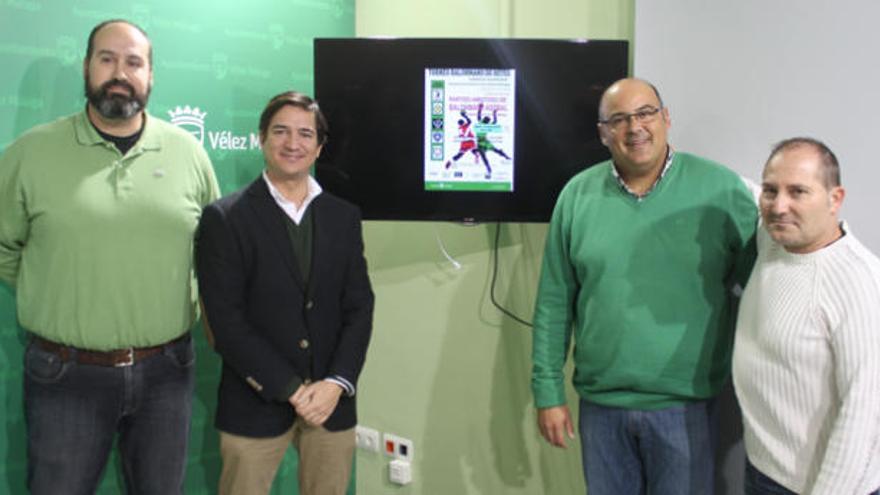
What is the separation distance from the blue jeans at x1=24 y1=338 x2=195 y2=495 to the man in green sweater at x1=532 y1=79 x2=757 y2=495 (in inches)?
48.6

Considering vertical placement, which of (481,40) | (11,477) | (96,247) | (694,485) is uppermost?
(481,40)

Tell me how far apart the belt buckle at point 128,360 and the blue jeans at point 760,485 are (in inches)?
66.4

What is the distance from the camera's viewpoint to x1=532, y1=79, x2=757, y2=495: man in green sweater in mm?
2145

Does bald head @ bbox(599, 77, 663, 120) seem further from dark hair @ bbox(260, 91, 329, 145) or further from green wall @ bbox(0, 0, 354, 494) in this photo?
green wall @ bbox(0, 0, 354, 494)

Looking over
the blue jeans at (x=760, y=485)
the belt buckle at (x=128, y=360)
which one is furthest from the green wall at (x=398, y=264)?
the blue jeans at (x=760, y=485)

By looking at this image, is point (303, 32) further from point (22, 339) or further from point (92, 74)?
point (22, 339)

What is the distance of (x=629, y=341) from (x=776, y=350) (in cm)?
46

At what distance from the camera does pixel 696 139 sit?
2580mm

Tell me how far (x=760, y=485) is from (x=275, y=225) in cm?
145

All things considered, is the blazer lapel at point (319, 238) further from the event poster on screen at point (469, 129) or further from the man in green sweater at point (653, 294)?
the man in green sweater at point (653, 294)

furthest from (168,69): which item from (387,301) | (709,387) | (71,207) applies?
(709,387)

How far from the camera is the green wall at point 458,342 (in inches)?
124

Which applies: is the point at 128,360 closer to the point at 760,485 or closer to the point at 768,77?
the point at 760,485

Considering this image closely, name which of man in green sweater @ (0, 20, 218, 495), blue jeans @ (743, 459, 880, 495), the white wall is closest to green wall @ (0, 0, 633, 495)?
the white wall
